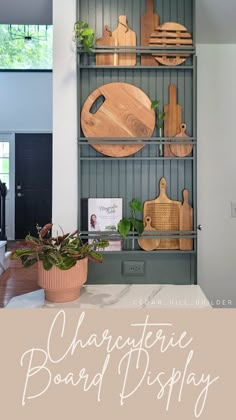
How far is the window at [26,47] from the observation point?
521 cm

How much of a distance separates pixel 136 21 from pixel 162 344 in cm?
155

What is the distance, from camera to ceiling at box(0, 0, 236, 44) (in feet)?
6.27

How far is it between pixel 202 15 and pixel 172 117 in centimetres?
81

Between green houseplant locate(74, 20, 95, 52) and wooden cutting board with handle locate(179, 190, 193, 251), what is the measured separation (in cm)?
86

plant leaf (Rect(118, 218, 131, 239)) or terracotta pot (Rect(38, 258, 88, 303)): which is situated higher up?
plant leaf (Rect(118, 218, 131, 239))

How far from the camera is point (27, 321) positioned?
2.96ft

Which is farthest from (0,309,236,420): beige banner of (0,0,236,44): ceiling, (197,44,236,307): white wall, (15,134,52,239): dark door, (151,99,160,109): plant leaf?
(15,134,52,239): dark door

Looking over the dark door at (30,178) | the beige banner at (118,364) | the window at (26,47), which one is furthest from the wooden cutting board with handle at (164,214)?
the dark door at (30,178)

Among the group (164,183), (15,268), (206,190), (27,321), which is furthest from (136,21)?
(15,268)

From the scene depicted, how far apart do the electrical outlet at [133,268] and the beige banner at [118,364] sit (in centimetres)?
71

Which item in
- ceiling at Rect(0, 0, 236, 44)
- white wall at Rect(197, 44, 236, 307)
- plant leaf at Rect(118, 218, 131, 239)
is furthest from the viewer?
white wall at Rect(197, 44, 236, 307)

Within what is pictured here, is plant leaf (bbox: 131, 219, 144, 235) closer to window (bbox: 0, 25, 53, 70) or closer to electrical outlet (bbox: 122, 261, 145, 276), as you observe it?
electrical outlet (bbox: 122, 261, 145, 276)

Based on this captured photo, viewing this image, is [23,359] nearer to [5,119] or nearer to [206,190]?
[206,190]

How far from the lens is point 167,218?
1694 mm
